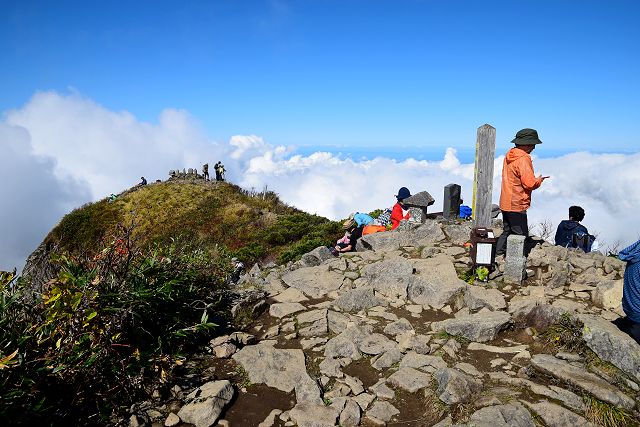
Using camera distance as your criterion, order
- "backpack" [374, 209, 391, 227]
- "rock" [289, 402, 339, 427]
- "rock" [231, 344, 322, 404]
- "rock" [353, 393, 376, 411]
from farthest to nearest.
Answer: "backpack" [374, 209, 391, 227], "rock" [231, 344, 322, 404], "rock" [353, 393, 376, 411], "rock" [289, 402, 339, 427]

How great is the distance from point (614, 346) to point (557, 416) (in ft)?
4.78

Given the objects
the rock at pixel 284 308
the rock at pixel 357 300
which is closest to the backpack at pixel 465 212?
the rock at pixel 357 300

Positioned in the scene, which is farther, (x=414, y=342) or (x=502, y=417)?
(x=414, y=342)

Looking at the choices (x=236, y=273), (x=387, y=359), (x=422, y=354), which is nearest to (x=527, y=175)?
(x=422, y=354)

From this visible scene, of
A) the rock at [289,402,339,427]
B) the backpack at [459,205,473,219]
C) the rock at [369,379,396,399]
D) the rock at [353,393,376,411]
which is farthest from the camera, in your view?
the backpack at [459,205,473,219]

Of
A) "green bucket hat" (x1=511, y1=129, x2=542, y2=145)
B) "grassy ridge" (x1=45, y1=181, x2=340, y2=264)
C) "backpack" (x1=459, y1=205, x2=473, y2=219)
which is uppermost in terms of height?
"green bucket hat" (x1=511, y1=129, x2=542, y2=145)

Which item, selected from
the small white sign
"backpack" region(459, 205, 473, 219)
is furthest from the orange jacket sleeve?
"backpack" region(459, 205, 473, 219)

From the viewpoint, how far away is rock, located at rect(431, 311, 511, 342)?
18.6 ft

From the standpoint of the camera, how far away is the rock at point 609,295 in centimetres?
648

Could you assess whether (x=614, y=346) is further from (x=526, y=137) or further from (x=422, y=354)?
(x=526, y=137)

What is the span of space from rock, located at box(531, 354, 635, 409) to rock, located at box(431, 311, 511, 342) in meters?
0.69

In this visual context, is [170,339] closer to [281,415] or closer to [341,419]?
[281,415]

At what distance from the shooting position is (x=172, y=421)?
4191 millimetres

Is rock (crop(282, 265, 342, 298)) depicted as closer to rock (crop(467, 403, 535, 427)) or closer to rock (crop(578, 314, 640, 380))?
rock (crop(467, 403, 535, 427))
